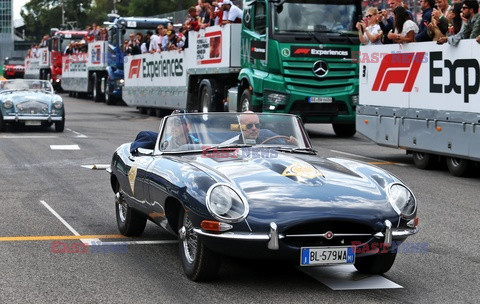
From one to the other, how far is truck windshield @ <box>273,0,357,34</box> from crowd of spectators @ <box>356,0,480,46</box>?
5.50 ft

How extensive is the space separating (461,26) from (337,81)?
699 centimetres

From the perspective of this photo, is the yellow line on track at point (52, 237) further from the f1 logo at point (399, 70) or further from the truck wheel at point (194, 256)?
the f1 logo at point (399, 70)

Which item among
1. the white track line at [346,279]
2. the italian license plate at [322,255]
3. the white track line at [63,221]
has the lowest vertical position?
the white track line at [63,221]

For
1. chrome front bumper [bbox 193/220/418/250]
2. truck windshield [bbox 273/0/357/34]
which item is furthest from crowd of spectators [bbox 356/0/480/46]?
chrome front bumper [bbox 193/220/418/250]

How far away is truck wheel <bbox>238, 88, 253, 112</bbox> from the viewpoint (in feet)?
75.2

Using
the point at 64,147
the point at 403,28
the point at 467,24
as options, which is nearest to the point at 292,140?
the point at 467,24

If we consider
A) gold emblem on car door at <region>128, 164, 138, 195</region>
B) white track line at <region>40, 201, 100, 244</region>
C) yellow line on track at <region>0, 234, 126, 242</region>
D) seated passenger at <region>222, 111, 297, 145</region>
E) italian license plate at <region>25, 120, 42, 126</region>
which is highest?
seated passenger at <region>222, 111, 297, 145</region>

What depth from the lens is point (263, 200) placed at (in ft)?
23.4

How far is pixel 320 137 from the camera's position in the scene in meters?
24.5

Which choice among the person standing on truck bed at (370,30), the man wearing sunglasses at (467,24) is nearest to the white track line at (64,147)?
the person standing on truck bed at (370,30)

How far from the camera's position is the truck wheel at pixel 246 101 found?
75.2 ft

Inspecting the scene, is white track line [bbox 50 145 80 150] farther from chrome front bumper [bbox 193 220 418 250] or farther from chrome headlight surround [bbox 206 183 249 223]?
chrome front bumper [bbox 193 220 418 250]

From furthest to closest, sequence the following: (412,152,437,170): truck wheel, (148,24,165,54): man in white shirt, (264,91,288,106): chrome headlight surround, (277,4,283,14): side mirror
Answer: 1. (148,24,165,54): man in white shirt
2. (264,91,288,106): chrome headlight surround
3. (277,4,283,14): side mirror
4. (412,152,437,170): truck wheel

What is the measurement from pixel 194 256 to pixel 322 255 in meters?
0.99
